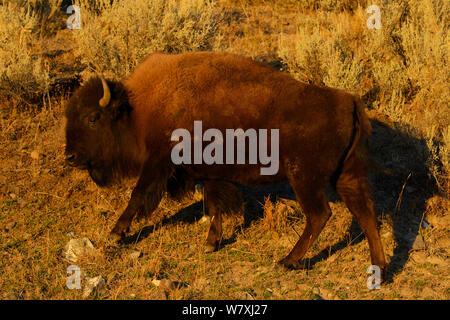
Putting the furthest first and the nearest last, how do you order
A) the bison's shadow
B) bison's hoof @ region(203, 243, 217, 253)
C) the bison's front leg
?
the bison's shadow, bison's hoof @ region(203, 243, 217, 253), the bison's front leg

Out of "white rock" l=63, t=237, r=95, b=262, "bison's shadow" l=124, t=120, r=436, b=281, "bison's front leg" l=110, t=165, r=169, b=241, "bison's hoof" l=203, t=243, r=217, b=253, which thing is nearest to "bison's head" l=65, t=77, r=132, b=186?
"bison's front leg" l=110, t=165, r=169, b=241

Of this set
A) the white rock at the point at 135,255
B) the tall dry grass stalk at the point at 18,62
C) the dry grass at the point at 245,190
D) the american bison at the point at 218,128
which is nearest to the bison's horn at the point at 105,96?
the american bison at the point at 218,128

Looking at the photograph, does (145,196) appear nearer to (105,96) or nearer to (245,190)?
(105,96)

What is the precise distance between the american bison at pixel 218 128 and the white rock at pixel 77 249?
280mm

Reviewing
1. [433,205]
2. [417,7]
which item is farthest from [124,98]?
[417,7]

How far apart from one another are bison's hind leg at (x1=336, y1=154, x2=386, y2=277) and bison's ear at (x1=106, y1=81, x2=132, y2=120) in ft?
7.22

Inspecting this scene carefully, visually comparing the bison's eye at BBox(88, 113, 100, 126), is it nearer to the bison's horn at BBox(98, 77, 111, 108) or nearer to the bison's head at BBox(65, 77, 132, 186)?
the bison's head at BBox(65, 77, 132, 186)

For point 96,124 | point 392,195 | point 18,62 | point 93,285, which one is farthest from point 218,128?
point 18,62

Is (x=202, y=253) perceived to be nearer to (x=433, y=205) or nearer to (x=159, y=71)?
(x=159, y=71)

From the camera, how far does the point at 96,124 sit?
533 cm

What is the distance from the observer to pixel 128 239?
5551mm

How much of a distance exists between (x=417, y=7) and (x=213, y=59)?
4614 mm

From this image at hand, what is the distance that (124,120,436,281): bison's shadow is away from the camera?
563cm

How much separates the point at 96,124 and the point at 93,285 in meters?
1.64
